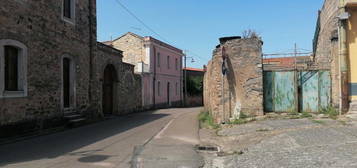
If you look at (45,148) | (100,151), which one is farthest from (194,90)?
(100,151)

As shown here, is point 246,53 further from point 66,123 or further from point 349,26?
point 66,123

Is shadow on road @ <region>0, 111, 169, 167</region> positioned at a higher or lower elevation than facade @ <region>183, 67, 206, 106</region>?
lower

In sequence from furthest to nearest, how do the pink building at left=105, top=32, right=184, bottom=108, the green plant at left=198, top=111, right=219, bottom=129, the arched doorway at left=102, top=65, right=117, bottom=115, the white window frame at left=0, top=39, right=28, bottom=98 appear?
the pink building at left=105, top=32, right=184, bottom=108, the arched doorway at left=102, top=65, right=117, bottom=115, the green plant at left=198, top=111, right=219, bottom=129, the white window frame at left=0, top=39, right=28, bottom=98

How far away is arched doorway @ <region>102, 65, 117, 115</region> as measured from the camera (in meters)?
18.9

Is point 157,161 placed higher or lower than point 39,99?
lower

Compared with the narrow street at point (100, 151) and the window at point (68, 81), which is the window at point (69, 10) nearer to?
the window at point (68, 81)

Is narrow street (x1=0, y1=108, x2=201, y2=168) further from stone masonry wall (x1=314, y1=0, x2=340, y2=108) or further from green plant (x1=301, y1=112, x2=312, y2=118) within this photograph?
stone masonry wall (x1=314, y1=0, x2=340, y2=108)

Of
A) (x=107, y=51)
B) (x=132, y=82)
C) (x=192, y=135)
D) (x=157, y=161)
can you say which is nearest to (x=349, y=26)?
(x=192, y=135)

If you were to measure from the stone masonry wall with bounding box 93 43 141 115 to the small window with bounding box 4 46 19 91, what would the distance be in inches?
235

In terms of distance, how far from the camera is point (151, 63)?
88.6ft

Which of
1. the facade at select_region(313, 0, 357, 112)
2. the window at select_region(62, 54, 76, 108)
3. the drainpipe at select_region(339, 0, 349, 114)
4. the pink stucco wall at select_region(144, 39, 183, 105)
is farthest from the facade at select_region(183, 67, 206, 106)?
the drainpipe at select_region(339, 0, 349, 114)

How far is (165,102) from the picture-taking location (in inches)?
1204

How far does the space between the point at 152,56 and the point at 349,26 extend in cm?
1910

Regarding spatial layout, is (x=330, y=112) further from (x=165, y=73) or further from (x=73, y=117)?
(x=165, y=73)
